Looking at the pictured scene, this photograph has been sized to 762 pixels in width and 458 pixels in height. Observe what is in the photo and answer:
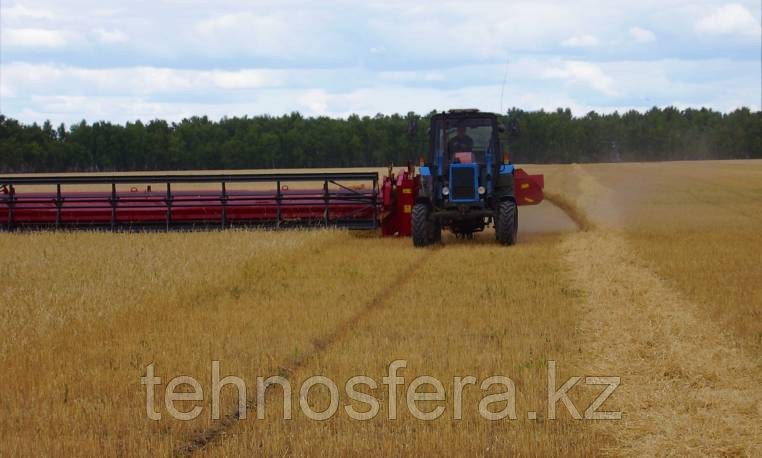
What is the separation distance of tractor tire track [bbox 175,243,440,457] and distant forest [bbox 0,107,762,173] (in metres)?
82.8

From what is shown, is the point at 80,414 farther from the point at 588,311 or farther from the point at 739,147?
the point at 739,147

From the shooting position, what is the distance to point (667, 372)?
7297 millimetres

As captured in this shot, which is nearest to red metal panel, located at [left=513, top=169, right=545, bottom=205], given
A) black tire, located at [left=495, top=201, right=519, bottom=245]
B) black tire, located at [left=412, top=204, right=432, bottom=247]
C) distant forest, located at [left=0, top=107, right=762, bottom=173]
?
black tire, located at [left=495, top=201, right=519, bottom=245]

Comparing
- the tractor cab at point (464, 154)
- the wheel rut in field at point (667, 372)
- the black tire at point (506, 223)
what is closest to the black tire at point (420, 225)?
the tractor cab at point (464, 154)

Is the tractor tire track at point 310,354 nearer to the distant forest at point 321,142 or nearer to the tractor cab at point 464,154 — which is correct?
the tractor cab at point 464,154

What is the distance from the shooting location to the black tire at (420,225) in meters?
17.2

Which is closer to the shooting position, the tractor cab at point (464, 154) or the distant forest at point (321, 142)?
the tractor cab at point (464, 154)

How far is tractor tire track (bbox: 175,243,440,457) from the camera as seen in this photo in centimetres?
580

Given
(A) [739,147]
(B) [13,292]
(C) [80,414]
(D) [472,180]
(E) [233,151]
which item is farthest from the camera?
(A) [739,147]

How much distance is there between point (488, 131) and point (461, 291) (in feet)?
22.8

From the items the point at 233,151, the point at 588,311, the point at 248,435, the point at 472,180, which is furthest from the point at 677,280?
the point at 233,151

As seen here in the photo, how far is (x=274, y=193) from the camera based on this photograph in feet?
68.7

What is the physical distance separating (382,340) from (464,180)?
30.4ft

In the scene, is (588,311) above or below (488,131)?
below
